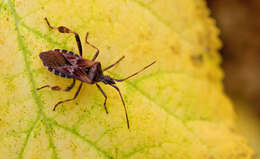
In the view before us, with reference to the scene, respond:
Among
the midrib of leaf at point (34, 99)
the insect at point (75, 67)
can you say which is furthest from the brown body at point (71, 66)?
the midrib of leaf at point (34, 99)

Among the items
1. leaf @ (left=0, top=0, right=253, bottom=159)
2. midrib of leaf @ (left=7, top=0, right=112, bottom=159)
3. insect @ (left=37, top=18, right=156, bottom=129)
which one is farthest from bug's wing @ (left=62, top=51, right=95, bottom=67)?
midrib of leaf @ (left=7, top=0, right=112, bottom=159)

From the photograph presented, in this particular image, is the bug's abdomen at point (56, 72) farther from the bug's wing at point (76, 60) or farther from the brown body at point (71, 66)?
the bug's wing at point (76, 60)

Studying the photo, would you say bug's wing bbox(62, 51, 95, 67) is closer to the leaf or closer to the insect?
the insect

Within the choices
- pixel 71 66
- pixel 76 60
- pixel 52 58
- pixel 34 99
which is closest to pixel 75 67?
pixel 71 66

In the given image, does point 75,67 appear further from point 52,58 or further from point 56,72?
point 52,58

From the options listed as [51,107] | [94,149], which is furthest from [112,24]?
[94,149]
